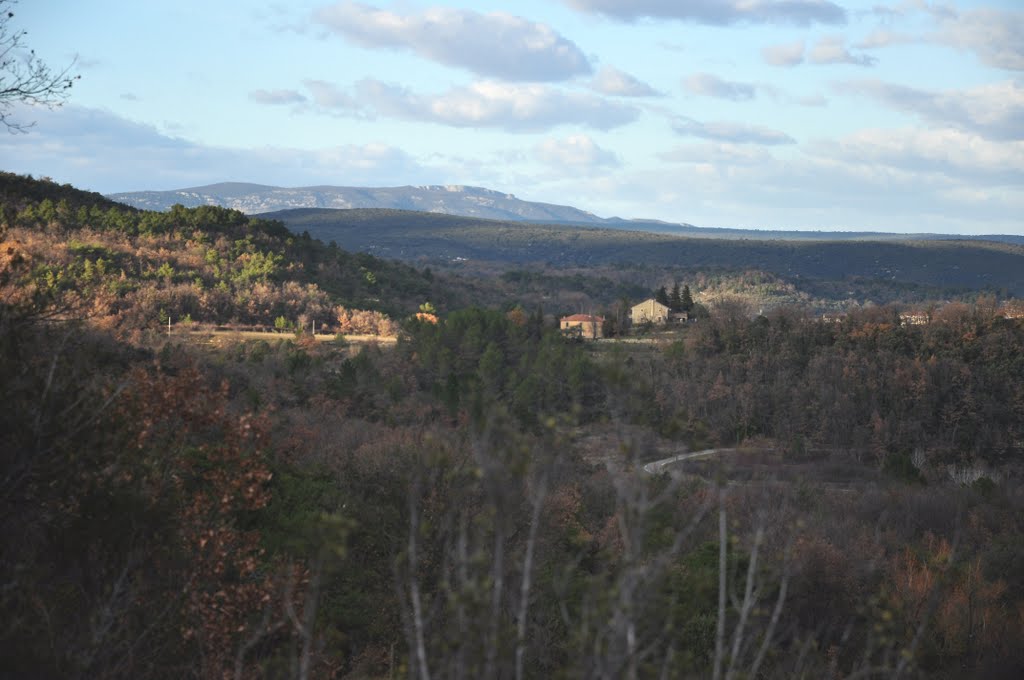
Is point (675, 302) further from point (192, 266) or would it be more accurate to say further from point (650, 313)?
point (192, 266)

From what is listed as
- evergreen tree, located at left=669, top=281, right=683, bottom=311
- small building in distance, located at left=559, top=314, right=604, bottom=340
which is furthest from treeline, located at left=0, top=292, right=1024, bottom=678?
evergreen tree, located at left=669, top=281, right=683, bottom=311

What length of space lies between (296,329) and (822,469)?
33.3m

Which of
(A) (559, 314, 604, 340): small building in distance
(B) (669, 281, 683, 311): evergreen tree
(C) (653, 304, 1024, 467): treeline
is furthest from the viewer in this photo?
(B) (669, 281, 683, 311): evergreen tree

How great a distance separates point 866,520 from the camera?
38312 mm

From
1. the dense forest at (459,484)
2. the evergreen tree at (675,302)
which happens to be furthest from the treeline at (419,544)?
the evergreen tree at (675,302)

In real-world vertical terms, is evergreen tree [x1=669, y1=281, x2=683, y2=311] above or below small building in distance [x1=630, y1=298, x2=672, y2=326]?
above

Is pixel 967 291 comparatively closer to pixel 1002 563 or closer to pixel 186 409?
pixel 1002 563

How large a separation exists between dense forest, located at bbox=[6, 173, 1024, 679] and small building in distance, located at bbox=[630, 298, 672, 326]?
333 inches

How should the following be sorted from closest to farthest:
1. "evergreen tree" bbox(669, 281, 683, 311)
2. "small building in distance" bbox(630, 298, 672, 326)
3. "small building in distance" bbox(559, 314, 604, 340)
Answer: "small building in distance" bbox(559, 314, 604, 340), "small building in distance" bbox(630, 298, 672, 326), "evergreen tree" bbox(669, 281, 683, 311)

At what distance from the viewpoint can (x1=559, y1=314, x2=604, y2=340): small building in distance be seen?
83062 mm

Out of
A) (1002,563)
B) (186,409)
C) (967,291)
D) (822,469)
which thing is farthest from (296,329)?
(967,291)

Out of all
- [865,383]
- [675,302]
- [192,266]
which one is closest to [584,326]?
[675,302]

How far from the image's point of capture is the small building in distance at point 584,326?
83.1 m

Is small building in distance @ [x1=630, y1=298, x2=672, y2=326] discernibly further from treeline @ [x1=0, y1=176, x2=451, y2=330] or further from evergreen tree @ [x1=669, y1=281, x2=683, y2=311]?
treeline @ [x1=0, y1=176, x2=451, y2=330]
